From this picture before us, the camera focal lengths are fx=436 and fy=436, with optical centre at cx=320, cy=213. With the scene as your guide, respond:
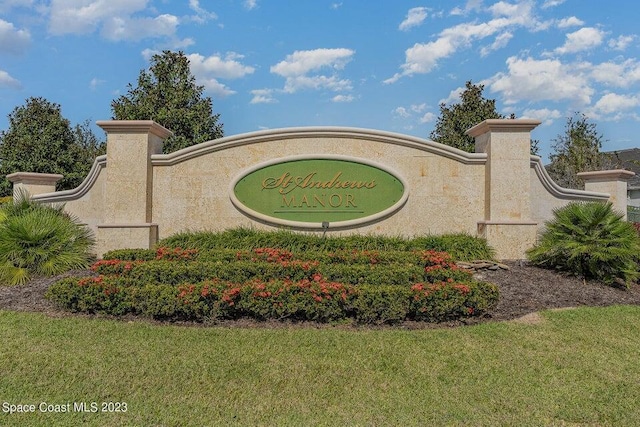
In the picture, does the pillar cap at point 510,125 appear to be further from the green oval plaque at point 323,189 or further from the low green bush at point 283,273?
the low green bush at point 283,273

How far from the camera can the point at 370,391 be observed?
3.82 meters

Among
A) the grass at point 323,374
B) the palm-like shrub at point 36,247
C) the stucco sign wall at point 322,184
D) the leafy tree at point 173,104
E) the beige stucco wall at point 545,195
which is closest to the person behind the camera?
the grass at point 323,374

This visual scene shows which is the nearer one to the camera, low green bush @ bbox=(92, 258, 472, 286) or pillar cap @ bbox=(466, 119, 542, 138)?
low green bush @ bbox=(92, 258, 472, 286)

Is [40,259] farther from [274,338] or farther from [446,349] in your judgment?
[446,349]

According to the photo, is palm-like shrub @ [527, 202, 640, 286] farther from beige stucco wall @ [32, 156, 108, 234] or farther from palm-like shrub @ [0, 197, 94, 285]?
beige stucco wall @ [32, 156, 108, 234]

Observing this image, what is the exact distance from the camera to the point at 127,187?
9.57 meters

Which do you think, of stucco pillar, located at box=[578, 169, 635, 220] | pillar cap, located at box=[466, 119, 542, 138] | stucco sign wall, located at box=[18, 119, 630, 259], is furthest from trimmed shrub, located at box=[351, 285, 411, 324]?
stucco pillar, located at box=[578, 169, 635, 220]

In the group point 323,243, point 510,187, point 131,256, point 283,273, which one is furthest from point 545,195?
point 131,256

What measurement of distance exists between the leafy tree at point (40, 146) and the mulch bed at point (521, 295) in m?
19.6

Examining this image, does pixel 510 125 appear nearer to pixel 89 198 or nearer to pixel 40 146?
pixel 89 198

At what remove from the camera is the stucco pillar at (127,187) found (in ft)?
31.2

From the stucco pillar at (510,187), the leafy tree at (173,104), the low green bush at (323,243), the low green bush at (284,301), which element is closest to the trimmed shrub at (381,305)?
the low green bush at (284,301)

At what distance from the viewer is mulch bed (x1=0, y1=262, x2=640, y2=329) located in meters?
6.18

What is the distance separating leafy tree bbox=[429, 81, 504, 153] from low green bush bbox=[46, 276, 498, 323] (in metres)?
17.6
